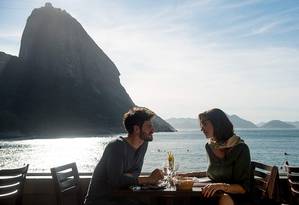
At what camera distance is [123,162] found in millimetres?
4699

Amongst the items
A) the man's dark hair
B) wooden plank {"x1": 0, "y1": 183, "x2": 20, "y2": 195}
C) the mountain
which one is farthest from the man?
the mountain

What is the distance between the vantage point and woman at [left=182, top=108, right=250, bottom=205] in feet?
14.8

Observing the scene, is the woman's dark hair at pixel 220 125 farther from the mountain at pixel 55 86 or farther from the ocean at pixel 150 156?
the mountain at pixel 55 86

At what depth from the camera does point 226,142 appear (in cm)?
479

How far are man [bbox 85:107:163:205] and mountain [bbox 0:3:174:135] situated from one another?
563 ft

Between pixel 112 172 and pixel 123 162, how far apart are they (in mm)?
183

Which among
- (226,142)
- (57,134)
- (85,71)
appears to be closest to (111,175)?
(226,142)

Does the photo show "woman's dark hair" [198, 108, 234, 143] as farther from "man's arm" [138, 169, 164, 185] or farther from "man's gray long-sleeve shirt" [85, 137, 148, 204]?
"man's gray long-sleeve shirt" [85, 137, 148, 204]

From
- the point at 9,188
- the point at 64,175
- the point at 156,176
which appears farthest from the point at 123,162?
the point at 9,188

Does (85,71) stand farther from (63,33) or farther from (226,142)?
(226,142)

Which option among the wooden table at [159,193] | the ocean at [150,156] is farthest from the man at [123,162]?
the ocean at [150,156]

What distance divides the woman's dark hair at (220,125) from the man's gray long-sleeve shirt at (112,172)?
89cm

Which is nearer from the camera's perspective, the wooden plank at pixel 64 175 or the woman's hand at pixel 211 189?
the woman's hand at pixel 211 189

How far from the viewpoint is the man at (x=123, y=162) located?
4.60 m
